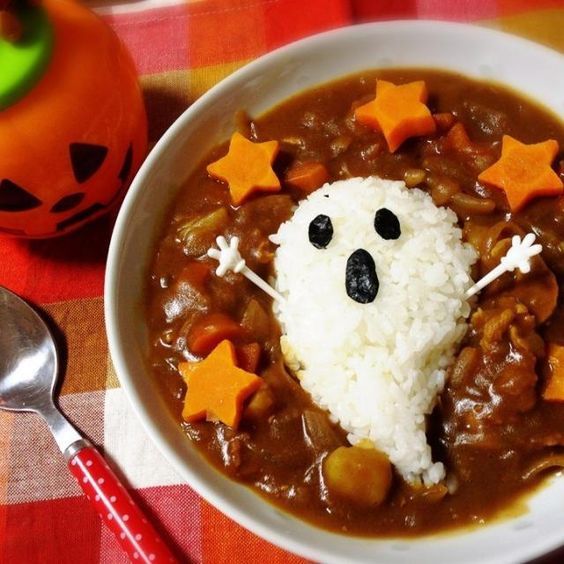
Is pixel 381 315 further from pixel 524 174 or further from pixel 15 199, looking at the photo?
pixel 15 199

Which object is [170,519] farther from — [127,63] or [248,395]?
[127,63]

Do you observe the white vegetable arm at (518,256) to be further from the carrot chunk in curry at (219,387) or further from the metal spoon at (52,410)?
the metal spoon at (52,410)

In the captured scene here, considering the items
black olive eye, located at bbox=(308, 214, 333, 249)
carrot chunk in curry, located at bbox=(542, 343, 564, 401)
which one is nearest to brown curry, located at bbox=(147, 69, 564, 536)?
carrot chunk in curry, located at bbox=(542, 343, 564, 401)

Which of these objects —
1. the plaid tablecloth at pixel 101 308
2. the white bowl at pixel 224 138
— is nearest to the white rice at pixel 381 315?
the white bowl at pixel 224 138

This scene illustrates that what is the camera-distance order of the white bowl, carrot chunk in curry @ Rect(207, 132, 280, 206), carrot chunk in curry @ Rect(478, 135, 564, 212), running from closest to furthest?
the white bowl, carrot chunk in curry @ Rect(478, 135, 564, 212), carrot chunk in curry @ Rect(207, 132, 280, 206)

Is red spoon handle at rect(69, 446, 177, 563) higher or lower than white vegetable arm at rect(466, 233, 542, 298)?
lower

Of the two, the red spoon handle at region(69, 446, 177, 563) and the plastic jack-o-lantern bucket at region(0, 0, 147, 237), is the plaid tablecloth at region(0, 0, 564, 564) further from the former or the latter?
the plastic jack-o-lantern bucket at region(0, 0, 147, 237)

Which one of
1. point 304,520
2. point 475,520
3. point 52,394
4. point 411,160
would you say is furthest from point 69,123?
point 475,520
